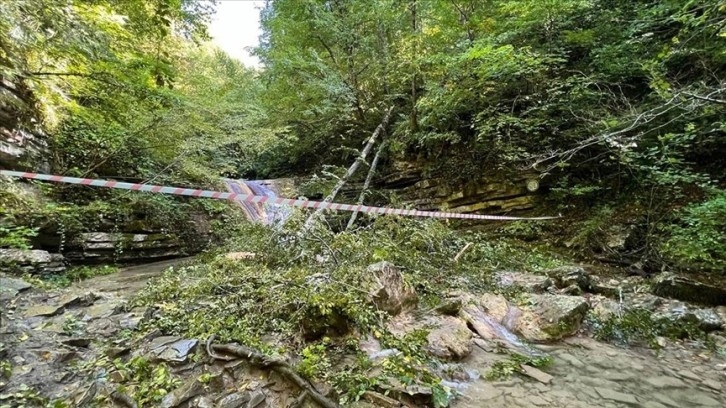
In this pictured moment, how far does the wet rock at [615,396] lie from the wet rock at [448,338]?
3.55ft

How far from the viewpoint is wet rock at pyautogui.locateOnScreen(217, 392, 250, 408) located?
81.6 inches

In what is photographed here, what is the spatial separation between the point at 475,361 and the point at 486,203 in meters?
5.37

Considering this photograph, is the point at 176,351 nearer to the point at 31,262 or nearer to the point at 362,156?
the point at 31,262

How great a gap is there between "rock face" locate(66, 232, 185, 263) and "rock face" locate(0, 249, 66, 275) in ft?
1.64

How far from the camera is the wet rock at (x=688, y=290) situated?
4.29 meters

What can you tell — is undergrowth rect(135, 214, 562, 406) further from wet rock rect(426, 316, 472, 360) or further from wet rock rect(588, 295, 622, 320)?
wet rock rect(588, 295, 622, 320)

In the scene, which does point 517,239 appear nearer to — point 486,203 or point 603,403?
point 486,203

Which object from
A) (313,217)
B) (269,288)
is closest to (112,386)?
(269,288)

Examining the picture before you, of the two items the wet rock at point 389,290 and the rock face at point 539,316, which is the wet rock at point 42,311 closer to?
the wet rock at point 389,290

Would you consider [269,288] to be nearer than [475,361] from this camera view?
No

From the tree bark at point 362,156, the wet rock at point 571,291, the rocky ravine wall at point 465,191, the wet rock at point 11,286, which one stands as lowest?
the wet rock at point 571,291

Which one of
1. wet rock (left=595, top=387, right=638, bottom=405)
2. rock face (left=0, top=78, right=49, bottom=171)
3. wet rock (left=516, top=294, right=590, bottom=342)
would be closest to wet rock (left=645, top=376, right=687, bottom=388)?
wet rock (left=595, top=387, right=638, bottom=405)

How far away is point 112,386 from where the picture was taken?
2.16 metres

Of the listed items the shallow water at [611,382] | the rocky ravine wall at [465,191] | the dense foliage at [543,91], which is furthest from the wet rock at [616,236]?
the shallow water at [611,382]
